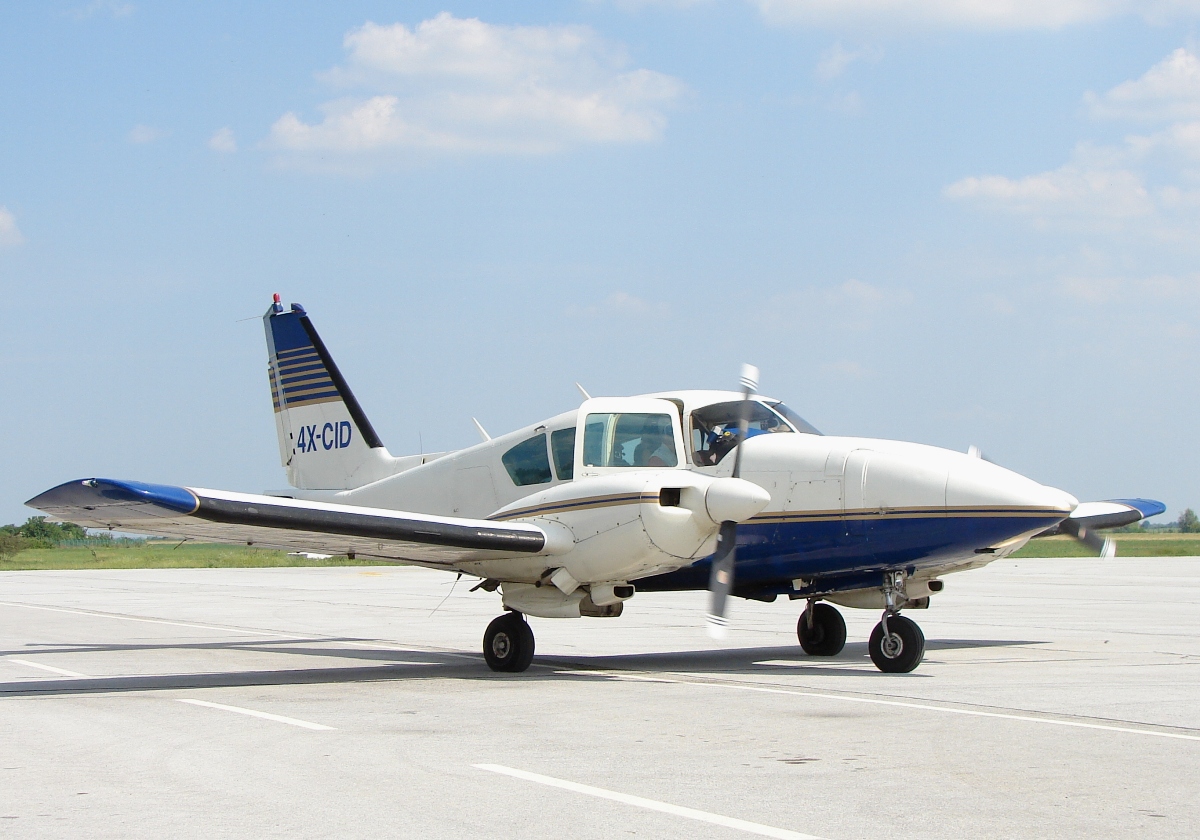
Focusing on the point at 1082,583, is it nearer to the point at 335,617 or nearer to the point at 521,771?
the point at 335,617

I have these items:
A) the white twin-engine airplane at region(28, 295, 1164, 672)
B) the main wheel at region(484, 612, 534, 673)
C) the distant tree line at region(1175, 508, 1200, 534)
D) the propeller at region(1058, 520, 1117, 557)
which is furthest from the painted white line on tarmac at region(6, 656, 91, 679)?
the distant tree line at region(1175, 508, 1200, 534)

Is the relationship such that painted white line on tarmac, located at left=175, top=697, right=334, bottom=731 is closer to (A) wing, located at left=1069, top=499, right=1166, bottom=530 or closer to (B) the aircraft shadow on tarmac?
(B) the aircraft shadow on tarmac

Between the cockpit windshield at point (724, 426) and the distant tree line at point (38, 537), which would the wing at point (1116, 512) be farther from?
the distant tree line at point (38, 537)

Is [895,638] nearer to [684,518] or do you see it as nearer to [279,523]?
[684,518]

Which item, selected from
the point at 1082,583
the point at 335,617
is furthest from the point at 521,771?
the point at 1082,583

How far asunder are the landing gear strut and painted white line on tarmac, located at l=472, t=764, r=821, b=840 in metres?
6.07

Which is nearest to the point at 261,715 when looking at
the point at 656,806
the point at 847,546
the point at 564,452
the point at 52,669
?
the point at 656,806

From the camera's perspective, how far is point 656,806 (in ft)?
19.4

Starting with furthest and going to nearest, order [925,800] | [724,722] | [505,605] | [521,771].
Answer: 1. [505,605]
2. [724,722]
3. [521,771]
4. [925,800]

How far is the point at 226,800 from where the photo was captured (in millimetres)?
6152

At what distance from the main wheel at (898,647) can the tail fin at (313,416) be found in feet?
23.3

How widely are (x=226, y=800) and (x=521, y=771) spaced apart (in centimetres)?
159

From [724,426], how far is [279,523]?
14.9 feet

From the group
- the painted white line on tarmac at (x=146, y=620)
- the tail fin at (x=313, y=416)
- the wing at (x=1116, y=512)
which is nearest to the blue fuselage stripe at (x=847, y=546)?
the wing at (x=1116, y=512)
